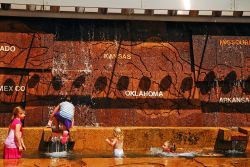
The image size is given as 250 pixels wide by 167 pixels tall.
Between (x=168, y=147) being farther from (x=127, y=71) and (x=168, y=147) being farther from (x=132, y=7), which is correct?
(x=132, y=7)

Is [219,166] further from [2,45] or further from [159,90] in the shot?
[2,45]

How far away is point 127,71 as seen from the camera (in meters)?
14.2

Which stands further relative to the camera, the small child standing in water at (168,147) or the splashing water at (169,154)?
the small child standing in water at (168,147)

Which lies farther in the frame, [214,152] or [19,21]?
[19,21]

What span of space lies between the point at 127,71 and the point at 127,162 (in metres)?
5.58

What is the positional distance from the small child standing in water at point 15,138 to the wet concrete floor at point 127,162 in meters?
0.22

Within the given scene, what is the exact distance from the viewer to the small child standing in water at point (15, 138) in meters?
8.73

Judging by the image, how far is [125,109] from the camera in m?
13.8

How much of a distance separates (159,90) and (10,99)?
534cm

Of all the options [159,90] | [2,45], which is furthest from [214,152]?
[2,45]

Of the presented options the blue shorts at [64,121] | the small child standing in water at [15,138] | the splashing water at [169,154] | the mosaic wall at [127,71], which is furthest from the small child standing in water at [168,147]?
the small child standing in water at [15,138]

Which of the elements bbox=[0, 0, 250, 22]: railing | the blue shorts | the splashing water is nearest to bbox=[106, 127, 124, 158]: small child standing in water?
the splashing water

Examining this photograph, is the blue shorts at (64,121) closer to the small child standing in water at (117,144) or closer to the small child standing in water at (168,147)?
the small child standing in water at (117,144)

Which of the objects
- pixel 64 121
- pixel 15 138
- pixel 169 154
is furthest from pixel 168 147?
pixel 15 138
